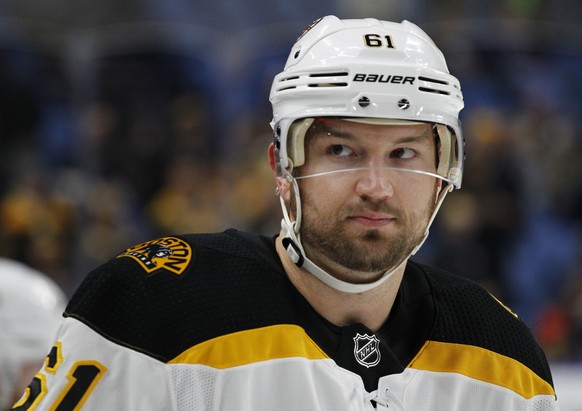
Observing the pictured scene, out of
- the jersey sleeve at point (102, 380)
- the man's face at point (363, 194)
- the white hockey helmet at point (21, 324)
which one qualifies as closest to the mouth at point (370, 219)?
the man's face at point (363, 194)

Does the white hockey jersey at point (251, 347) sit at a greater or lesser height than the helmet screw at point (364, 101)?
lesser

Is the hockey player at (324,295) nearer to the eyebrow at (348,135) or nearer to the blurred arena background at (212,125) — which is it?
the eyebrow at (348,135)

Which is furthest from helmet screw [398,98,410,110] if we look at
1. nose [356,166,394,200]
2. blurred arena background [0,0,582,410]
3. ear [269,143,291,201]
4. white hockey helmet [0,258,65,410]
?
blurred arena background [0,0,582,410]

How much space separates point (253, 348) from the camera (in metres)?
1.79

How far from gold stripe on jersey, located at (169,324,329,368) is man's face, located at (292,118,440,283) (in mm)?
143

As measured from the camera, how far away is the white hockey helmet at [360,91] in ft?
6.00

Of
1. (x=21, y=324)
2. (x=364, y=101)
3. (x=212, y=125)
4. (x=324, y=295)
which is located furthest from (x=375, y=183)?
(x=212, y=125)

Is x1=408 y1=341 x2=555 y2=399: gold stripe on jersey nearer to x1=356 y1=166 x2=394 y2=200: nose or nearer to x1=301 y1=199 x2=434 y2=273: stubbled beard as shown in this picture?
x1=301 y1=199 x2=434 y2=273: stubbled beard

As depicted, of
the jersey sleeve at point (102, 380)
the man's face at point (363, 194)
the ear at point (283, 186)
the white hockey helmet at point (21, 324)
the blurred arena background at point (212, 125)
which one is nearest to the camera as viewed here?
the jersey sleeve at point (102, 380)

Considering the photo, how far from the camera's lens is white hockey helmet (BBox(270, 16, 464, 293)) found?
1.83 meters

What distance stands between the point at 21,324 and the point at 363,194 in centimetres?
167

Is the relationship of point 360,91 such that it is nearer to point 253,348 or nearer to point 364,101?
point 364,101

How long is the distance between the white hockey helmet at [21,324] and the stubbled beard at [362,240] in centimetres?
140

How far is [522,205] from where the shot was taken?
538cm
